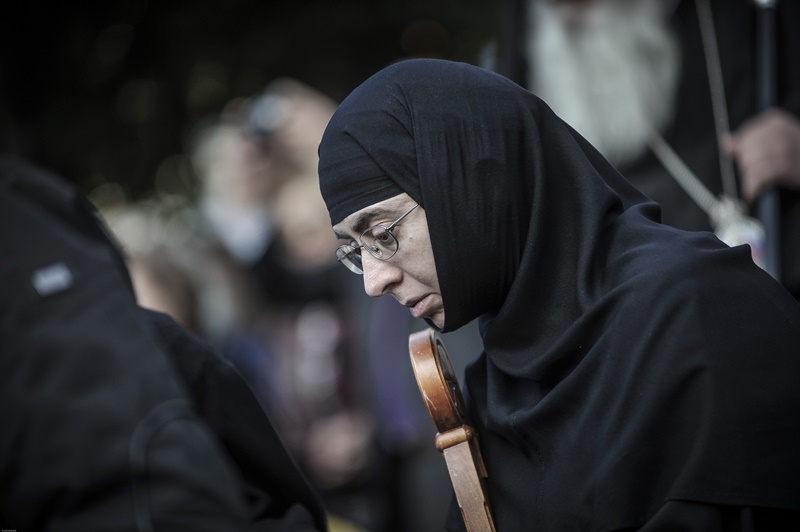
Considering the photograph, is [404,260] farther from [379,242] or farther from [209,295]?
[209,295]

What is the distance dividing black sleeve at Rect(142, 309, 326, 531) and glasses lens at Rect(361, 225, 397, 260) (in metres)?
0.52

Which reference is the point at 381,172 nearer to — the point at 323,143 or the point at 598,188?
the point at 323,143

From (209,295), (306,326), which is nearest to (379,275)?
(306,326)

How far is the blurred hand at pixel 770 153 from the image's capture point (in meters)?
4.54


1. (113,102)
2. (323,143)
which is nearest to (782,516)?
(323,143)

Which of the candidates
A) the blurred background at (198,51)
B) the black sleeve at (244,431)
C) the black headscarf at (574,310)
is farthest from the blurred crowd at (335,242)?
the black sleeve at (244,431)

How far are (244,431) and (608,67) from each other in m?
3.12

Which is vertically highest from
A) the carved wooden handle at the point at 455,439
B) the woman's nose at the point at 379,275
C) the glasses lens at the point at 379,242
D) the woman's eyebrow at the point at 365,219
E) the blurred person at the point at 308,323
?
the woman's eyebrow at the point at 365,219

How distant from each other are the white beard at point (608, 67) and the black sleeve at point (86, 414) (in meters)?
3.33

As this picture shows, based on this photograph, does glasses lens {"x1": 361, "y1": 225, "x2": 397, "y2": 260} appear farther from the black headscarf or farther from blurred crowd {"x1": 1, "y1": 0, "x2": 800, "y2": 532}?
blurred crowd {"x1": 1, "y1": 0, "x2": 800, "y2": 532}

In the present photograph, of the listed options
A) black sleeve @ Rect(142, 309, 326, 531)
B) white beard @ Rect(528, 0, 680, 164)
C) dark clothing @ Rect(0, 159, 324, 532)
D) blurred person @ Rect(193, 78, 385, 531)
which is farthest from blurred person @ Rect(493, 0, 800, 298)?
dark clothing @ Rect(0, 159, 324, 532)

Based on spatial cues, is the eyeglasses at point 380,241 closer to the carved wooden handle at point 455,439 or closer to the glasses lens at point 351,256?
the glasses lens at point 351,256

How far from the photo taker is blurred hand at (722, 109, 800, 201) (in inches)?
179

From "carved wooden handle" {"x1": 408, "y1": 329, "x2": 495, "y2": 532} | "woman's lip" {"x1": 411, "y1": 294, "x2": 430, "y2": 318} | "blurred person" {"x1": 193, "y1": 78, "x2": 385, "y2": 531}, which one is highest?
"woman's lip" {"x1": 411, "y1": 294, "x2": 430, "y2": 318}
